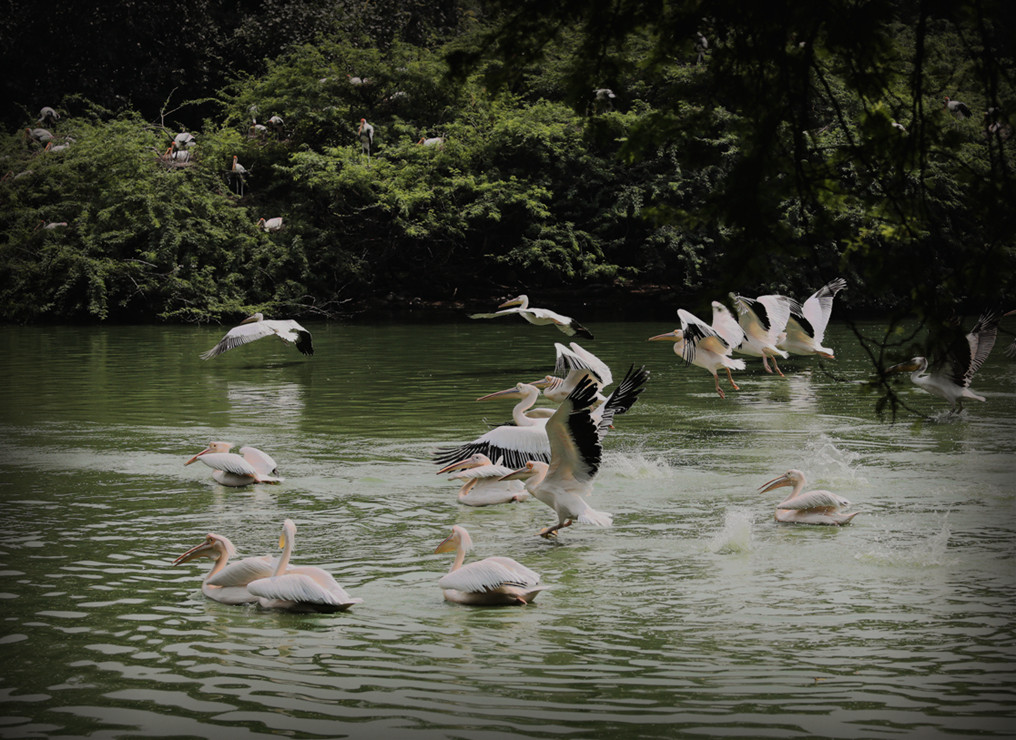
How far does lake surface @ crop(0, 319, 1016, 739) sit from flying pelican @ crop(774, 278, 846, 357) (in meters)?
1.58

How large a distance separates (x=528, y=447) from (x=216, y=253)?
16863 millimetres

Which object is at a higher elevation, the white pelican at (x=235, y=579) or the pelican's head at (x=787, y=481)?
the pelican's head at (x=787, y=481)

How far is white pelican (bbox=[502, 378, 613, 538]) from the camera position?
6.30 m

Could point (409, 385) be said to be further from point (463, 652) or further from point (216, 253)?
point (216, 253)

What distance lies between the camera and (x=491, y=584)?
524 centimetres

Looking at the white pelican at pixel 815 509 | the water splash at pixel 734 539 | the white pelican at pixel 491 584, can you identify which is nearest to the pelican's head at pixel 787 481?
the white pelican at pixel 815 509

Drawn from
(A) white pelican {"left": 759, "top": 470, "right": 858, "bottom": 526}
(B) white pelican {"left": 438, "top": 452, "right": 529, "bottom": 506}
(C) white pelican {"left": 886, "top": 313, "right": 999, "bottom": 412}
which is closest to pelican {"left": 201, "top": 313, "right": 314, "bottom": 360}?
(C) white pelican {"left": 886, "top": 313, "right": 999, "bottom": 412}

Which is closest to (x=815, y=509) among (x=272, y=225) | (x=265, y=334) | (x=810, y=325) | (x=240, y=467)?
(x=240, y=467)

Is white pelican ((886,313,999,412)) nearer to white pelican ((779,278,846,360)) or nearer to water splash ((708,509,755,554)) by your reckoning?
white pelican ((779,278,846,360))

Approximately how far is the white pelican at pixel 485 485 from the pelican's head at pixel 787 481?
1483mm

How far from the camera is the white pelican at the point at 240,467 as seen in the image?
798 cm

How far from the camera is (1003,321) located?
1978 centimetres

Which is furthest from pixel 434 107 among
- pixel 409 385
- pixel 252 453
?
pixel 252 453

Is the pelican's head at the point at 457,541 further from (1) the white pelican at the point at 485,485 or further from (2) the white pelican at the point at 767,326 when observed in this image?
(2) the white pelican at the point at 767,326
